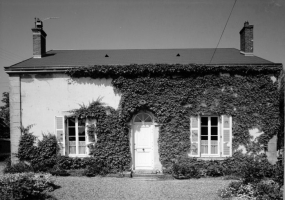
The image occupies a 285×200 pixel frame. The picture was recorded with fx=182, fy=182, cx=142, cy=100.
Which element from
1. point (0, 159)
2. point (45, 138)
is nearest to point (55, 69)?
point (45, 138)

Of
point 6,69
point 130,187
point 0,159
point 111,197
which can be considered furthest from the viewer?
point 0,159

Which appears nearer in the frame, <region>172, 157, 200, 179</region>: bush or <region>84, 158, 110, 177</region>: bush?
<region>172, 157, 200, 179</region>: bush

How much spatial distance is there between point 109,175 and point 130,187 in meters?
1.56

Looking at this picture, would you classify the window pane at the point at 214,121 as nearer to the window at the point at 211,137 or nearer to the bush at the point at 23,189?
the window at the point at 211,137

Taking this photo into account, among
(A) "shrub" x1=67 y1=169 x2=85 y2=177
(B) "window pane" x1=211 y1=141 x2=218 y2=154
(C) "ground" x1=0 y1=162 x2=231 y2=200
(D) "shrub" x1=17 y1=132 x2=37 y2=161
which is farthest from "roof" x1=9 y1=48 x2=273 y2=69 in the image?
(C) "ground" x1=0 y1=162 x2=231 y2=200

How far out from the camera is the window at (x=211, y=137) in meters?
8.01

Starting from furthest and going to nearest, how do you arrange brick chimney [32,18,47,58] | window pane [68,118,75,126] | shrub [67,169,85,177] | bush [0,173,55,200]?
brick chimney [32,18,47,58], window pane [68,118,75,126], shrub [67,169,85,177], bush [0,173,55,200]

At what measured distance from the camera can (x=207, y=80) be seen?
8133 millimetres

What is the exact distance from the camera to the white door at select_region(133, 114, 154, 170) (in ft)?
27.5

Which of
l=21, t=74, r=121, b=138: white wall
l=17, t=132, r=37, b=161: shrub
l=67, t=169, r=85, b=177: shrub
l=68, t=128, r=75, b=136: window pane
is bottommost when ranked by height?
l=67, t=169, r=85, b=177: shrub

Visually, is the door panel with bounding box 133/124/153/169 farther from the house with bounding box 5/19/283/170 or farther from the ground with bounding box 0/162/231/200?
the ground with bounding box 0/162/231/200

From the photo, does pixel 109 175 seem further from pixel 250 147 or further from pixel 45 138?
pixel 250 147

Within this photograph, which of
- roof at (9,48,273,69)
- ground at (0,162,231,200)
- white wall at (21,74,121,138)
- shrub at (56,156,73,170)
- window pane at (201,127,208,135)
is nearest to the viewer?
ground at (0,162,231,200)

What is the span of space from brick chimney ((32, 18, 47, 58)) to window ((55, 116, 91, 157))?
420cm
